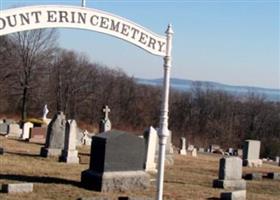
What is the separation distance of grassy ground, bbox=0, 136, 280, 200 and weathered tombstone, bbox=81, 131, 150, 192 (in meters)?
0.28

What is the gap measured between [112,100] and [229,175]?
6693 cm

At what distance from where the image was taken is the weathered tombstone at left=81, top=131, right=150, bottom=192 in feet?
42.8

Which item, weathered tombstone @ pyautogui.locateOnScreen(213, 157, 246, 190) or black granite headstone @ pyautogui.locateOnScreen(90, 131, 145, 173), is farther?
weathered tombstone @ pyautogui.locateOnScreen(213, 157, 246, 190)

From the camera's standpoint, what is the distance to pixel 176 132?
269 feet

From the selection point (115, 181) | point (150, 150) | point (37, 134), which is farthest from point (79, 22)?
point (37, 134)

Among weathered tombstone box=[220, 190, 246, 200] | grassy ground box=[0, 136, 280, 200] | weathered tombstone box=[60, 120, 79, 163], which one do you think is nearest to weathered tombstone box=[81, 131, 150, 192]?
grassy ground box=[0, 136, 280, 200]

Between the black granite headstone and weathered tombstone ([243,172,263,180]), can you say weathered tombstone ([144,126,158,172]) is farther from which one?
the black granite headstone

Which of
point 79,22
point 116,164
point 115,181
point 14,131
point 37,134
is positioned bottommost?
point 115,181

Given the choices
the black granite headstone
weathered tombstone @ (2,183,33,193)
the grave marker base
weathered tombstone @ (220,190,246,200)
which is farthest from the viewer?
the black granite headstone

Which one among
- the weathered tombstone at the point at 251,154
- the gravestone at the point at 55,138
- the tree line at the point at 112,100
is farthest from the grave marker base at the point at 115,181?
the tree line at the point at 112,100

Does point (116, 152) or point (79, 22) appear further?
point (116, 152)

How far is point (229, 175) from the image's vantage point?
1515 cm

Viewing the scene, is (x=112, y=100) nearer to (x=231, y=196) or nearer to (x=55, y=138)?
(x=55, y=138)

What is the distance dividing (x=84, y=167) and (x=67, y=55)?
61.3 metres
